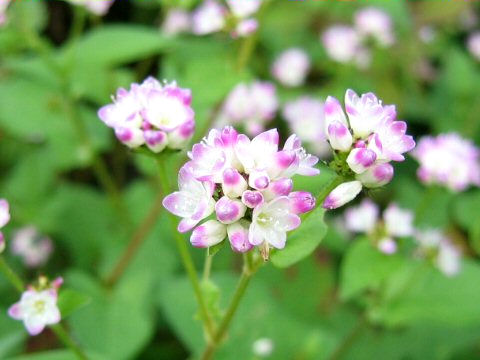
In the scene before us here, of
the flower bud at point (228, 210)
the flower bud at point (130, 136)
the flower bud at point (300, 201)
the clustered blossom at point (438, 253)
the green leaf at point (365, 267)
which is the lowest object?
the clustered blossom at point (438, 253)

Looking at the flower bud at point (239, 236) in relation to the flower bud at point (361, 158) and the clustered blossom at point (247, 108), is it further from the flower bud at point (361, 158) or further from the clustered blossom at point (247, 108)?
the clustered blossom at point (247, 108)

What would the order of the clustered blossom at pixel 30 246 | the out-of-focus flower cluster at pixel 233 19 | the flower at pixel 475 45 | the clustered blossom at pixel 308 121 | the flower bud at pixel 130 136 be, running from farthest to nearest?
1. the flower at pixel 475 45
2. the clustered blossom at pixel 308 121
3. the clustered blossom at pixel 30 246
4. the out-of-focus flower cluster at pixel 233 19
5. the flower bud at pixel 130 136

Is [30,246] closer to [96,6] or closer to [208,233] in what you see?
[96,6]

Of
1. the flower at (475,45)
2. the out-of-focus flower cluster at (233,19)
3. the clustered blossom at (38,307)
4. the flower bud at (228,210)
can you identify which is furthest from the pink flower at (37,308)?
the flower at (475,45)

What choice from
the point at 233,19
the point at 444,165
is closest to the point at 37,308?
the point at 233,19

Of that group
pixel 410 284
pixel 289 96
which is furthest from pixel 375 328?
pixel 289 96

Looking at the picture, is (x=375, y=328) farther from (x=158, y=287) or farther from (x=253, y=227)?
(x=253, y=227)
